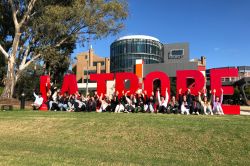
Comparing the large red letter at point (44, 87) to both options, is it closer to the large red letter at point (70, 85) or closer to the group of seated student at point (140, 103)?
the group of seated student at point (140, 103)

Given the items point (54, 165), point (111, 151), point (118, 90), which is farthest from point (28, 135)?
point (118, 90)

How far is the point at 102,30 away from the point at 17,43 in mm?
8455

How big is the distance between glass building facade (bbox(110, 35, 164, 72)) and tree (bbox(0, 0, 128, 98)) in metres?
61.8

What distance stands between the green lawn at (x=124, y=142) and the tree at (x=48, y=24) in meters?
17.9

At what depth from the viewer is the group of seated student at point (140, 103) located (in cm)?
2006

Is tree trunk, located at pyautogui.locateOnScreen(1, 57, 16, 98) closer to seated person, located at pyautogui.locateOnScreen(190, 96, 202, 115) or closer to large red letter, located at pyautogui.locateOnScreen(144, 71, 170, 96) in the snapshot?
large red letter, located at pyautogui.locateOnScreen(144, 71, 170, 96)

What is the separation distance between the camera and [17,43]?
33.5m

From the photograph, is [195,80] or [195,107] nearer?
[195,107]

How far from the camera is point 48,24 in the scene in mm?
32156

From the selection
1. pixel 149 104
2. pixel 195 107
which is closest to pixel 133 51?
pixel 149 104

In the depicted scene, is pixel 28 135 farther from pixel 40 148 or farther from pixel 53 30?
pixel 53 30

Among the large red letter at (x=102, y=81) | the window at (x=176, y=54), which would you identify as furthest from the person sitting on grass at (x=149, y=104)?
the window at (x=176, y=54)

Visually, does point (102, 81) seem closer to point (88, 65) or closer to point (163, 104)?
point (163, 104)

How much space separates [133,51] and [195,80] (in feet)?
252
